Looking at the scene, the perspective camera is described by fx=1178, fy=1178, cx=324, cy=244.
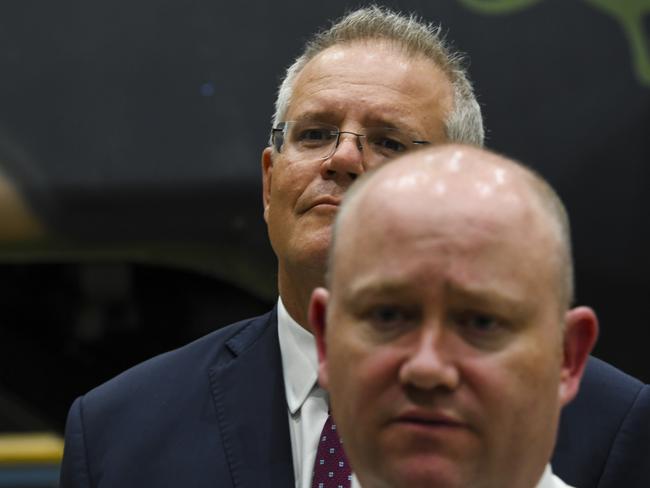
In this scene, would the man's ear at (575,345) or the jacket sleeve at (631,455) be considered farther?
the jacket sleeve at (631,455)

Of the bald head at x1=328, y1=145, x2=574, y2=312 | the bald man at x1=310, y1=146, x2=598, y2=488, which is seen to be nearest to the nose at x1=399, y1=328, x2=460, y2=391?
the bald man at x1=310, y1=146, x2=598, y2=488

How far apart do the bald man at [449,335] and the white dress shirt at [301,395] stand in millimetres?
648

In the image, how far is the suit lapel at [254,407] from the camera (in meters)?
1.74

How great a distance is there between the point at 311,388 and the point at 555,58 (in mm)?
2009

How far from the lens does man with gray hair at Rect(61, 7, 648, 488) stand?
177cm

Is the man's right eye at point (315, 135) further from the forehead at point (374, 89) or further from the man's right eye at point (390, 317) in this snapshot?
the man's right eye at point (390, 317)

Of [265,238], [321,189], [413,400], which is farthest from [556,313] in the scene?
[265,238]

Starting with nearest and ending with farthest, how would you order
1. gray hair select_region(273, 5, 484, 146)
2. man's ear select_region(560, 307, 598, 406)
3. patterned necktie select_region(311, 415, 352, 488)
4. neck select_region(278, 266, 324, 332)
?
man's ear select_region(560, 307, 598, 406), patterned necktie select_region(311, 415, 352, 488), neck select_region(278, 266, 324, 332), gray hair select_region(273, 5, 484, 146)

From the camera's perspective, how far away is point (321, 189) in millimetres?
1823

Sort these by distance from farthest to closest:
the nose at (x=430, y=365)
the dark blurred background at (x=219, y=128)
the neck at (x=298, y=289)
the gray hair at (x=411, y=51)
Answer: the dark blurred background at (x=219, y=128), the gray hair at (x=411, y=51), the neck at (x=298, y=289), the nose at (x=430, y=365)

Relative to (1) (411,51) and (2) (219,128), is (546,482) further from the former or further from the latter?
(2) (219,128)

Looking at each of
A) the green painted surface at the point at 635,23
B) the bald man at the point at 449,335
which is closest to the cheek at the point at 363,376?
the bald man at the point at 449,335

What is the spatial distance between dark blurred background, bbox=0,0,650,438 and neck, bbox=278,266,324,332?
156 cm

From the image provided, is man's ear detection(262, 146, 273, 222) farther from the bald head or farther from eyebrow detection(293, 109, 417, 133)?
the bald head
